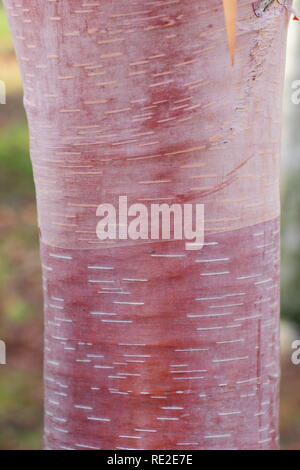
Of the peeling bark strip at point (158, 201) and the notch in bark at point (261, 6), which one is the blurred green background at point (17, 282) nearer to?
the peeling bark strip at point (158, 201)

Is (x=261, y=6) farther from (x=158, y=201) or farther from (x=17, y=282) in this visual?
(x=17, y=282)

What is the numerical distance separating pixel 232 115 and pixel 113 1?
0.90ft

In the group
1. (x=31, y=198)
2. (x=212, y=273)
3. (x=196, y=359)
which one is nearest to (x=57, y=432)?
(x=196, y=359)

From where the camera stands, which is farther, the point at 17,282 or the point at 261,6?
the point at 17,282

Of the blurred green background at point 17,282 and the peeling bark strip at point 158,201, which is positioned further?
the blurred green background at point 17,282

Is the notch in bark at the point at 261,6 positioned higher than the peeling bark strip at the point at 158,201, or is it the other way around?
the notch in bark at the point at 261,6

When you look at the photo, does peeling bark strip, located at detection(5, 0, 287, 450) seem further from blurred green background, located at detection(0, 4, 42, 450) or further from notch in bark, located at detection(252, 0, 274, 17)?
blurred green background, located at detection(0, 4, 42, 450)

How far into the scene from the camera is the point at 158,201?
127 cm

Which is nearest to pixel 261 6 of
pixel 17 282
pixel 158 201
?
pixel 158 201

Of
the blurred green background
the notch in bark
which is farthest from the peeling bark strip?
the blurred green background

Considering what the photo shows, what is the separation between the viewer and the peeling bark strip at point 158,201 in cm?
124

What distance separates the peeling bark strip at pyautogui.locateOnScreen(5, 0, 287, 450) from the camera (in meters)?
1.24

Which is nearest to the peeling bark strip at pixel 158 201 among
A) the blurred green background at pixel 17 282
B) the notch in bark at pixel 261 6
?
the notch in bark at pixel 261 6

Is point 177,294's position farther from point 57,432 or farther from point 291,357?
point 291,357
